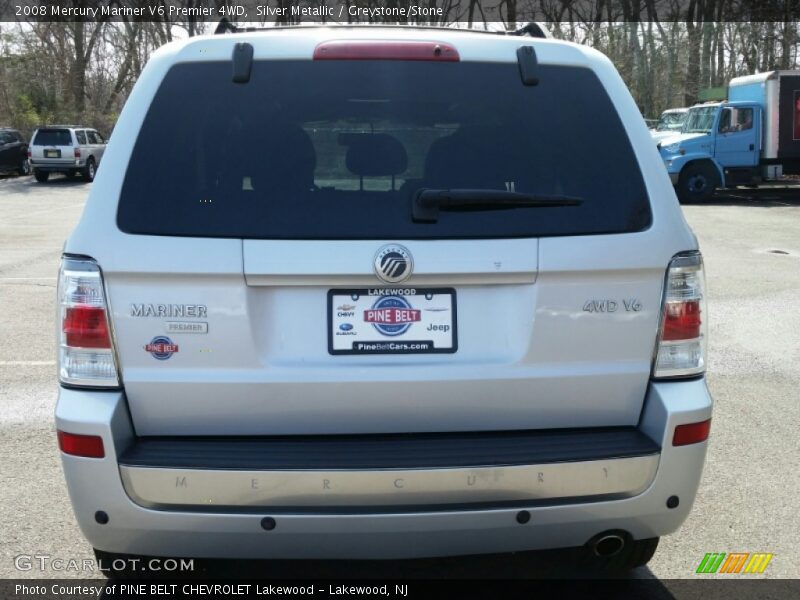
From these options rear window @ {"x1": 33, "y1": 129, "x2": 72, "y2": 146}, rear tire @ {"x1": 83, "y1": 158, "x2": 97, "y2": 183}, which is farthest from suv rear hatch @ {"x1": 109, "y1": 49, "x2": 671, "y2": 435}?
rear tire @ {"x1": 83, "y1": 158, "x2": 97, "y2": 183}

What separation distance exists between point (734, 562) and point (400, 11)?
1624 inches

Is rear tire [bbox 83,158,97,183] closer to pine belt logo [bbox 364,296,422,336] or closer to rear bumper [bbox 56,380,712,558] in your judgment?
rear bumper [bbox 56,380,712,558]

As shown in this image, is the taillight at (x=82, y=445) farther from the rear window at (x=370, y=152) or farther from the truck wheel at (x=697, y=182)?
the truck wheel at (x=697, y=182)

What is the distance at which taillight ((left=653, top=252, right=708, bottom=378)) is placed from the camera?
9.77 ft

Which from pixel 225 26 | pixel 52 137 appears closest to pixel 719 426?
pixel 225 26

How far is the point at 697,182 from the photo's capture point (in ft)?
79.0

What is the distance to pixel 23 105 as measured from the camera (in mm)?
43719

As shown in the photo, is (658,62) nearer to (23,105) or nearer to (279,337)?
(23,105)

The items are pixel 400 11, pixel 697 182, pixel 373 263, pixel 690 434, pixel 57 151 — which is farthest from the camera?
pixel 400 11

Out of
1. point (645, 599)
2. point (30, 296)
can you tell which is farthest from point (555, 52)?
point (30, 296)

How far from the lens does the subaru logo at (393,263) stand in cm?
278

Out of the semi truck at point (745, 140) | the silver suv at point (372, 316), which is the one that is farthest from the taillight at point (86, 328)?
the semi truck at point (745, 140)

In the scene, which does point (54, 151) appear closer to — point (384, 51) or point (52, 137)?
point (52, 137)

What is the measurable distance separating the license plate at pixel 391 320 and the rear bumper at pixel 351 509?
1.27 feet
